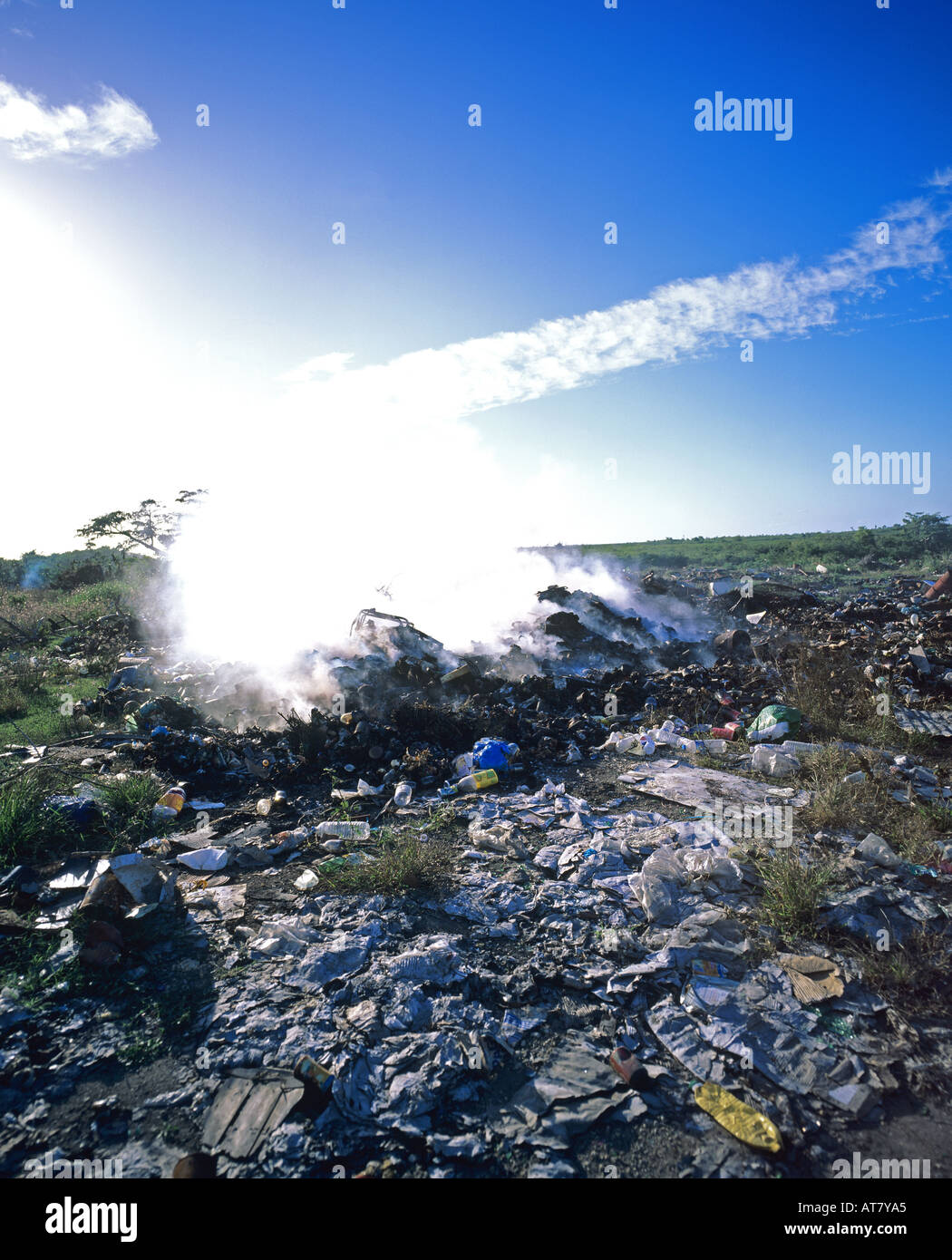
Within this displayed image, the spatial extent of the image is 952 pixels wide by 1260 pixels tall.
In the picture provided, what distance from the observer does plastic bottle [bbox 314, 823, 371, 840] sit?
14.5 ft

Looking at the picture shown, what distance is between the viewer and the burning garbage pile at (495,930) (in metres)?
2.13

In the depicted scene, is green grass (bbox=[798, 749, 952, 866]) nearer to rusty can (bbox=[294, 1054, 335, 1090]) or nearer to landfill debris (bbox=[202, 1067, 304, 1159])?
rusty can (bbox=[294, 1054, 335, 1090])

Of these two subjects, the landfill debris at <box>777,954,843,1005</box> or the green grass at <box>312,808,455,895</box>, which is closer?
the landfill debris at <box>777,954,843,1005</box>

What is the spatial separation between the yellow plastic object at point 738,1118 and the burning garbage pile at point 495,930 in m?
0.01

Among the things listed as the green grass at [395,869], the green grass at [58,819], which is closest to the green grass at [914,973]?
the green grass at [395,869]

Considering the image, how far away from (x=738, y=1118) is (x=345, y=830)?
10.3 feet

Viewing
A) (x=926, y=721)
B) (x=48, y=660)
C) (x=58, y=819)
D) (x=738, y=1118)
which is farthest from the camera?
(x=48, y=660)

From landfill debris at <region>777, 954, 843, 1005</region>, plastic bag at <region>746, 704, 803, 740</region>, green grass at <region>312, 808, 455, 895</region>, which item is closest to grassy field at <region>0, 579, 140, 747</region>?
green grass at <region>312, 808, 455, 895</region>

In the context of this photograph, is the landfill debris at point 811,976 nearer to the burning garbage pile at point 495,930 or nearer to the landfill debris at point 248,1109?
the burning garbage pile at point 495,930

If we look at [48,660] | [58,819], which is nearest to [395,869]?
[58,819]

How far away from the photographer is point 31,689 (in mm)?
7996

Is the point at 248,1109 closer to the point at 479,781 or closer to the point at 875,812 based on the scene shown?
the point at 479,781

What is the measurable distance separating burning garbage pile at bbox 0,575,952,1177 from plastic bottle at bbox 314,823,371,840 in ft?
0.06

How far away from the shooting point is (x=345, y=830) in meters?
4.48
